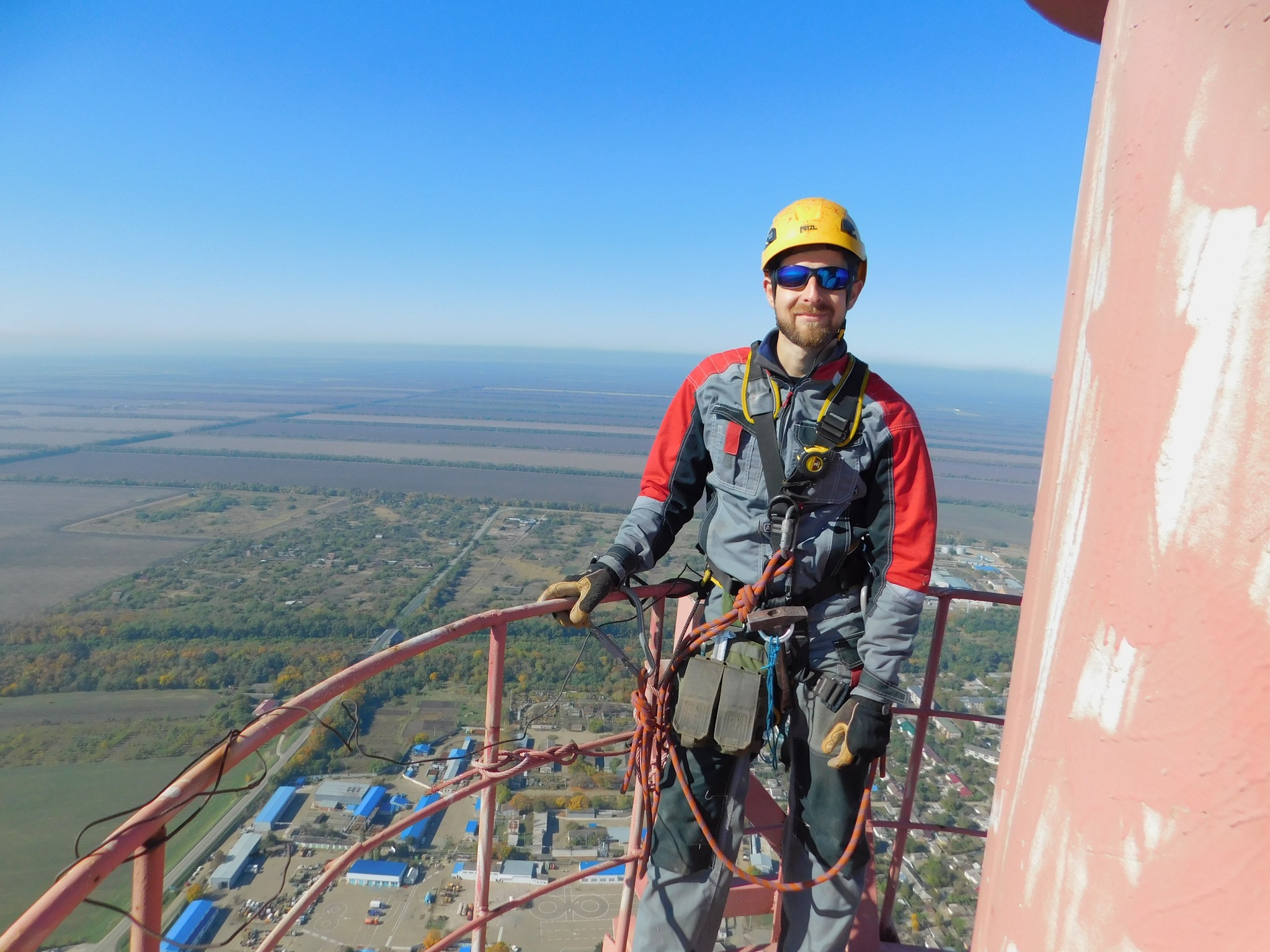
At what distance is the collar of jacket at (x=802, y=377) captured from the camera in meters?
2.30

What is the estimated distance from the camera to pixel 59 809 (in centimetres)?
1623

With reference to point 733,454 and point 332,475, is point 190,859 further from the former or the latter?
point 332,475

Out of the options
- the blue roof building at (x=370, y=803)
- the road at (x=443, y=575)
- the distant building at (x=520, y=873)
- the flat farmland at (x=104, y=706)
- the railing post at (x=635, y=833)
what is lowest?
the flat farmland at (x=104, y=706)

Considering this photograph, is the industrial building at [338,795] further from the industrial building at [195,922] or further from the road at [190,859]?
the industrial building at [195,922]

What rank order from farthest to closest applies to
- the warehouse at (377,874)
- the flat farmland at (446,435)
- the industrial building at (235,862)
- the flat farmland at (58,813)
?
the flat farmland at (446,435), the flat farmland at (58,813), the industrial building at (235,862), the warehouse at (377,874)

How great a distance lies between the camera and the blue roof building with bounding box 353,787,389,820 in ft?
Result: 31.1

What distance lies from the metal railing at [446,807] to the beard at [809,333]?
3.32 feet

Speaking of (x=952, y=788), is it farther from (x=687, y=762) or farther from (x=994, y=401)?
(x=994, y=401)

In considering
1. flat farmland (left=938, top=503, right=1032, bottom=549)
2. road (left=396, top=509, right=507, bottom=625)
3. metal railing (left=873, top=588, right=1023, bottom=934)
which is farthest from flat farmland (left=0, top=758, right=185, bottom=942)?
flat farmland (left=938, top=503, right=1032, bottom=549)

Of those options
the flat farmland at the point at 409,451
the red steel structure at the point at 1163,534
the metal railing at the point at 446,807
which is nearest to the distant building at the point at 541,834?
the metal railing at the point at 446,807

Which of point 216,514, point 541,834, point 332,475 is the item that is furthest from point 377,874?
point 332,475

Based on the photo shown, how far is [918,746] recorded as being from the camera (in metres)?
2.73

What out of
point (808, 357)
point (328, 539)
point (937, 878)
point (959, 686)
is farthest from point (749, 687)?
point (328, 539)

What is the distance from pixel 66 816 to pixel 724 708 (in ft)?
67.4
